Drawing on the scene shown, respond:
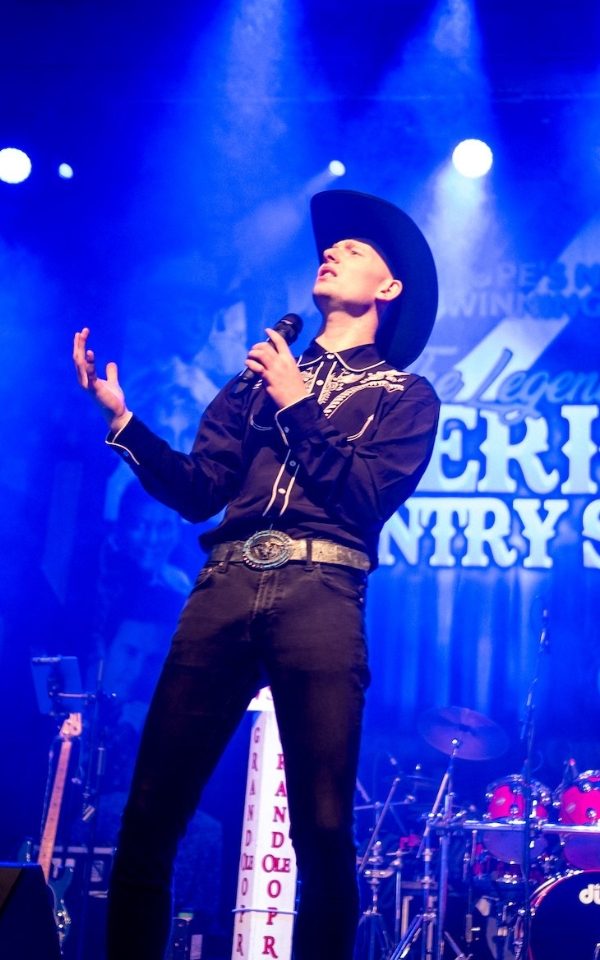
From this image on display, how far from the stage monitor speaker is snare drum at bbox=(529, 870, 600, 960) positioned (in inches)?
150

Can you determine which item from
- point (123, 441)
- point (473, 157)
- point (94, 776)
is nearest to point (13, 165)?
point (473, 157)

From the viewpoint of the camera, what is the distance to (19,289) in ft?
25.2

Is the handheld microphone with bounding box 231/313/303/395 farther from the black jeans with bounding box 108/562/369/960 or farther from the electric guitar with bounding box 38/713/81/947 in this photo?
the electric guitar with bounding box 38/713/81/947

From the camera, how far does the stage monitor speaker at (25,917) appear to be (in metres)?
1.99

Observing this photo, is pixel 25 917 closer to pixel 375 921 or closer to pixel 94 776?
pixel 375 921

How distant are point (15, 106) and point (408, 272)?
219 inches

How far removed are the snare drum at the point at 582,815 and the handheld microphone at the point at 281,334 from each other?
3.79m

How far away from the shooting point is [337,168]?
7441mm

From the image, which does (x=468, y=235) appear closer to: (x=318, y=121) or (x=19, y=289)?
(x=318, y=121)

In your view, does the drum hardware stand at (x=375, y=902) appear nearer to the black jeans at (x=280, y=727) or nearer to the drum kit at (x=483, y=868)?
the drum kit at (x=483, y=868)

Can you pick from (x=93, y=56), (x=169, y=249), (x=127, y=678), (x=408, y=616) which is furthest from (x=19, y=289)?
(x=408, y=616)

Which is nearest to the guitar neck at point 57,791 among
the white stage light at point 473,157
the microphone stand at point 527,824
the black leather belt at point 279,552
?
Answer: the microphone stand at point 527,824

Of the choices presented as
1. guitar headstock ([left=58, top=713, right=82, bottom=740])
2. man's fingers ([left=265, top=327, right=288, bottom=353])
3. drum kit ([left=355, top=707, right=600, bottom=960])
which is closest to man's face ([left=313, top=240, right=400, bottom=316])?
man's fingers ([left=265, top=327, right=288, bottom=353])

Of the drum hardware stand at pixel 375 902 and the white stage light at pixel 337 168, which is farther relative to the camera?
the white stage light at pixel 337 168
